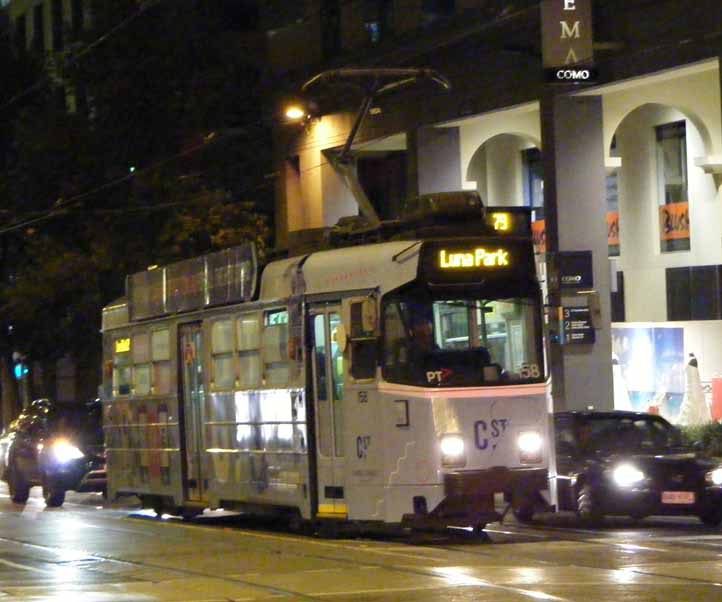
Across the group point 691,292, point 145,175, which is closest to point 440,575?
point 691,292

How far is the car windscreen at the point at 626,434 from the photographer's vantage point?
771 inches

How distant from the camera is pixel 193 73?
117ft

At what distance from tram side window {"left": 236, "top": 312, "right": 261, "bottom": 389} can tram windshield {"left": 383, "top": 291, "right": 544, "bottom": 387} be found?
8.82 ft

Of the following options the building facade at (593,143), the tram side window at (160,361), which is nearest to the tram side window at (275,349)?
the tram side window at (160,361)

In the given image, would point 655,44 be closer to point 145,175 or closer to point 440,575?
point 145,175

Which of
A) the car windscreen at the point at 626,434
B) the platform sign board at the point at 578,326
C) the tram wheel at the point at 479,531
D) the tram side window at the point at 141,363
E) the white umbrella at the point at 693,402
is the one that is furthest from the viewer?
the platform sign board at the point at 578,326

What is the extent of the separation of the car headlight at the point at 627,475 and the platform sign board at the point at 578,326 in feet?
29.6

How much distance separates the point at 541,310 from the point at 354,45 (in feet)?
61.9

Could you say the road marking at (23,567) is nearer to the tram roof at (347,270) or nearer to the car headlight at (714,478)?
the tram roof at (347,270)

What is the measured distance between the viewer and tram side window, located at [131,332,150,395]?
21934 mm

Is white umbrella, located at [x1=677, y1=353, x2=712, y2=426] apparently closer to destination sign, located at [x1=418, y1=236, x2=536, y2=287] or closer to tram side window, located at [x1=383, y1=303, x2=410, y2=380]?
destination sign, located at [x1=418, y1=236, x2=536, y2=287]

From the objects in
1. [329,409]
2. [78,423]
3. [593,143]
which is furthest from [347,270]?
[593,143]

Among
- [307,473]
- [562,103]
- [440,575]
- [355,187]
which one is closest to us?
[440,575]

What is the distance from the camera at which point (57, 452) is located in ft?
87.6
